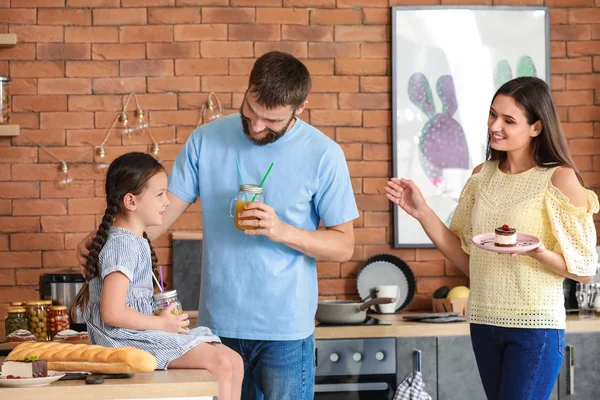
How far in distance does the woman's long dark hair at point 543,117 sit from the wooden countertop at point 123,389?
125cm

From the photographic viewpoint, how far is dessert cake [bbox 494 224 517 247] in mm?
2430

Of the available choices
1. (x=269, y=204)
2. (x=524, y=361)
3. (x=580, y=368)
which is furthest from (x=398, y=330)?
(x=269, y=204)

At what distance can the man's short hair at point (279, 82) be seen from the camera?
2.41 metres

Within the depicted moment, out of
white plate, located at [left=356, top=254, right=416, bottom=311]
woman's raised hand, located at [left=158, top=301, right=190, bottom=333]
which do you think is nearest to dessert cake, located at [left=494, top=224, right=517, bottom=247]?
woman's raised hand, located at [left=158, top=301, right=190, bottom=333]

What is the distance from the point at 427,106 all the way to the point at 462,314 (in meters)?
0.98

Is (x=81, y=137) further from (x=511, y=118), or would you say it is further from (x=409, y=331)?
(x=511, y=118)

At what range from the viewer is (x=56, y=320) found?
322cm

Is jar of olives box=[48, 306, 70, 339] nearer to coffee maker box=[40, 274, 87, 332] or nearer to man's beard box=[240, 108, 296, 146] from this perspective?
coffee maker box=[40, 274, 87, 332]

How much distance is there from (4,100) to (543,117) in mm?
2316

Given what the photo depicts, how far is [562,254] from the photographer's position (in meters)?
2.52

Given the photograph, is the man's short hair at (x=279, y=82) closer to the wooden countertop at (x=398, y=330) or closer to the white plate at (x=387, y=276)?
the wooden countertop at (x=398, y=330)

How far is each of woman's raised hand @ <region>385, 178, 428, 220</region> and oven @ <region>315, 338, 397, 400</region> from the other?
91 centimetres

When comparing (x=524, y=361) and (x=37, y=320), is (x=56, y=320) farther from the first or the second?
(x=524, y=361)

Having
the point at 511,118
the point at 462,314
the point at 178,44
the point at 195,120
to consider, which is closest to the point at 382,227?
the point at 462,314
